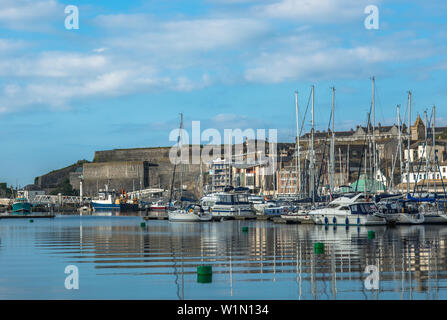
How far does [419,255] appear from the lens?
26.9 m

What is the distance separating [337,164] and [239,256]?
127 metres

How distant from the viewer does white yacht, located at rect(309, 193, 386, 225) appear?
50.9 metres

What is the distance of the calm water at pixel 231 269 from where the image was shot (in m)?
17.7

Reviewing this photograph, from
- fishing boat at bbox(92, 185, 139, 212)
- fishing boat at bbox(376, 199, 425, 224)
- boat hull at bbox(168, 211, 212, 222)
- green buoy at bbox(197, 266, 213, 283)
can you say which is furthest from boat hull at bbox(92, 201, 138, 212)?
green buoy at bbox(197, 266, 213, 283)

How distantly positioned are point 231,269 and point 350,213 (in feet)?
98.4

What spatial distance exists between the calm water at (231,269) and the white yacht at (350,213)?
14370 millimetres

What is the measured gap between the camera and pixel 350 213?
51.6 meters

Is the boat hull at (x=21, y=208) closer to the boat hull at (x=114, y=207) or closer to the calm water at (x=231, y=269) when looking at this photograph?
the boat hull at (x=114, y=207)

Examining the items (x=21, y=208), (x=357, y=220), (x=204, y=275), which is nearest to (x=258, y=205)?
(x=357, y=220)

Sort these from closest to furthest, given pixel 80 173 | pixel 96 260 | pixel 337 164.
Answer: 1. pixel 96 260
2. pixel 337 164
3. pixel 80 173

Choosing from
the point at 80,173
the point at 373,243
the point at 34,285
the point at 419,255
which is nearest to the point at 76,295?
the point at 34,285

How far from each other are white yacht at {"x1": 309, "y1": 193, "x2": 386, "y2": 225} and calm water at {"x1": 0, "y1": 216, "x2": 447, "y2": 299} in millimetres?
14370

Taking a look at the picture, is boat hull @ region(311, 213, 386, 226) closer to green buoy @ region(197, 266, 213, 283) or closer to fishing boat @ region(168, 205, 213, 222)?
fishing boat @ region(168, 205, 213, 222)
